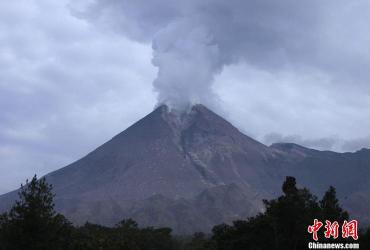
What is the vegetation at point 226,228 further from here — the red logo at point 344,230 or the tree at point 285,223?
the red logo at point 344,230

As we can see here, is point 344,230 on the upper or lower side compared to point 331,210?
lower

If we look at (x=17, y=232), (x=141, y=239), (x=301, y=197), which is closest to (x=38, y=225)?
(x=17, y=232)

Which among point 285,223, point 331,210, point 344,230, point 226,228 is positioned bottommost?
point 344,230

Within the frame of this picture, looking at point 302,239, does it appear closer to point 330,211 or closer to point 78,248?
point 330,211

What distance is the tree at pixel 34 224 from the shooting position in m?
43.5

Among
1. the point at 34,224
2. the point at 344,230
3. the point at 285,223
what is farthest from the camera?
the point at 285,223

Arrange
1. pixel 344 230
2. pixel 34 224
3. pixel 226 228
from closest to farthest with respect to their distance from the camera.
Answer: pixel 344 230, pixel 34 224, pixel 226 228

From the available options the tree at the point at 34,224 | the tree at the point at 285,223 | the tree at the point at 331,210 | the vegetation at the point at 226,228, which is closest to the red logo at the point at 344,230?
the vegetation at the point at 226,228

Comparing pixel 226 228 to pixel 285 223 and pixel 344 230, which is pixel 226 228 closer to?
pixel 285 223

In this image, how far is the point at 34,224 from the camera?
4441 cm

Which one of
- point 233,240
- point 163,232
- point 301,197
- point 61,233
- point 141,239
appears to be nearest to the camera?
point 61,233

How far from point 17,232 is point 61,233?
399 cm

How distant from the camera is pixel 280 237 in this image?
55250mm

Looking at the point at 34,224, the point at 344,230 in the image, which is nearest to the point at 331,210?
the point at 344,230
